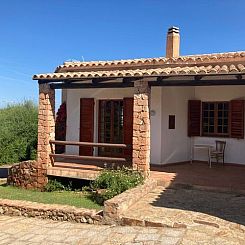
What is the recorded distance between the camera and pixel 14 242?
6570 mm

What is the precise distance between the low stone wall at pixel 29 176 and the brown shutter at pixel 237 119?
6.78 meters

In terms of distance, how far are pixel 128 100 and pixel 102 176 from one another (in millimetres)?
3916

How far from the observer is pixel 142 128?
1030 cm

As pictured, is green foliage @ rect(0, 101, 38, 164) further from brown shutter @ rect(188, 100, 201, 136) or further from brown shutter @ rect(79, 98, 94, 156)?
brown shutter @ rect(188, 100, 201, 136)

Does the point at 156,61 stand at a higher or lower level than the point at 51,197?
higher

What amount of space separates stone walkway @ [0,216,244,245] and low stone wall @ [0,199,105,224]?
185 mm

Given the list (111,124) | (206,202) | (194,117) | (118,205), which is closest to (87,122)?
(111,124)

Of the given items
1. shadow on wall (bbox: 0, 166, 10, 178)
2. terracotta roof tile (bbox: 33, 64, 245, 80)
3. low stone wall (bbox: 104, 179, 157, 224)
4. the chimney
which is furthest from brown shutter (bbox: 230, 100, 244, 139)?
shadow on wall (bbox: 0, 166, 10, 178)

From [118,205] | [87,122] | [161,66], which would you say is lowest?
[118,205]

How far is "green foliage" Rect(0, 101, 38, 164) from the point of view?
17984 millimetres

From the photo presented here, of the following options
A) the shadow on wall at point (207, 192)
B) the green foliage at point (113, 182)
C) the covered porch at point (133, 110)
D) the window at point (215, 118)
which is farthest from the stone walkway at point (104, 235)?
the window at point (215, 118)

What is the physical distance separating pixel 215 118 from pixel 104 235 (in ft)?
26.3

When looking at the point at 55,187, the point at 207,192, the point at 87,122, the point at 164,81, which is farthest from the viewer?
the point at 87,122

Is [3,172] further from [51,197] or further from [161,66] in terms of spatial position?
[161,66]
